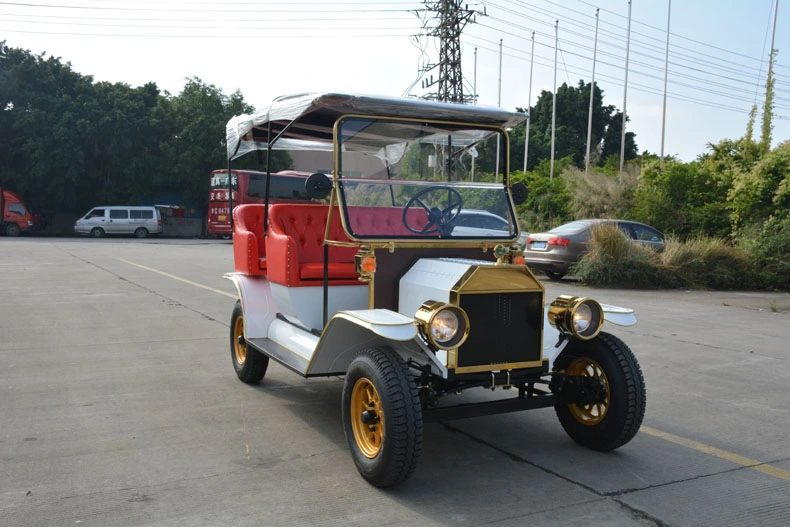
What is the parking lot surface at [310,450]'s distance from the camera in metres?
3.50

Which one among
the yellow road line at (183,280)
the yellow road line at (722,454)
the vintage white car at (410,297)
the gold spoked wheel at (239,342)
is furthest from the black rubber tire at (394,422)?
the yellow road line at (183,280)

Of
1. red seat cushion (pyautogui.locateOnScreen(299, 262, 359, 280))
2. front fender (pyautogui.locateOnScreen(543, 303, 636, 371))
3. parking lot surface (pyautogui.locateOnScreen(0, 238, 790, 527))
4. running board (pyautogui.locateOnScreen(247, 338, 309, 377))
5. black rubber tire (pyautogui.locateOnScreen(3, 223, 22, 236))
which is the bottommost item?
parking lot surface (pyautogui.locateOnScreen(0, 238, 790, 527))

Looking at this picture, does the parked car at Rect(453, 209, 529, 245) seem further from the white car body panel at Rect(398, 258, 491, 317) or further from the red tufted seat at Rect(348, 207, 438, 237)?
the white car body panel at Rect(398, 258, 491, 317)

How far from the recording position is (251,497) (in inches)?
143

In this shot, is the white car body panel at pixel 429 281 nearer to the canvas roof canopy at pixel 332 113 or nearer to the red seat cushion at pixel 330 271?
the red seat cushion at pixel 330 271

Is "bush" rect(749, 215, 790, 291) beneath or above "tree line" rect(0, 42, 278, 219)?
beneath

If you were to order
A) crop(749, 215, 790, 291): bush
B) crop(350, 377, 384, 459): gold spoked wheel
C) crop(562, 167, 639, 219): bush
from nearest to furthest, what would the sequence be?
crop(350, 377, 384, 459): gold spoked wheel < crop(749, 215, 790, 291): bush < crop(562, 167, 639, 219): bush

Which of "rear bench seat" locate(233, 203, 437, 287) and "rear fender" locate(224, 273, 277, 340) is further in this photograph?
"rear fender" locate(224, 273, 277, 340)

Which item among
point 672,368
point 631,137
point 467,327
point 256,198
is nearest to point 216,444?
point 467,327

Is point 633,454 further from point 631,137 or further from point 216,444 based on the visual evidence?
point 631,137

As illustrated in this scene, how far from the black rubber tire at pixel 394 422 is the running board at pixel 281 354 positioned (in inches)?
38.3

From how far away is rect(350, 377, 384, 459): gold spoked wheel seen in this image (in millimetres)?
3830

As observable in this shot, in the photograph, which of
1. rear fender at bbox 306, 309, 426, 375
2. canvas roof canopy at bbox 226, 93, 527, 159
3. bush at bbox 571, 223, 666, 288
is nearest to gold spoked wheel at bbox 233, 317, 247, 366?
canvas roof canopy at bbox 226, 93, 527, 159

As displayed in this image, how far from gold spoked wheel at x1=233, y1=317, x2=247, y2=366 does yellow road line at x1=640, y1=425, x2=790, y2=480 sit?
11.1 ft
